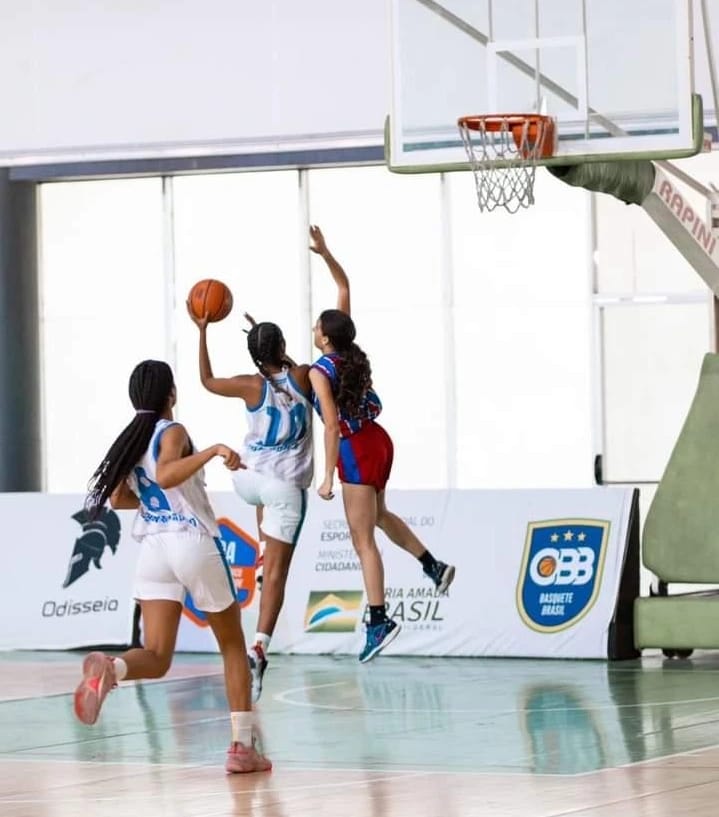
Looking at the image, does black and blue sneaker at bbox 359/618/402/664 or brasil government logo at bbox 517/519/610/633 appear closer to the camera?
black and blue sneaker at bbox 359/618/402/664

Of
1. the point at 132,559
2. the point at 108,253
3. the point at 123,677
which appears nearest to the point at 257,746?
the point at 123,677

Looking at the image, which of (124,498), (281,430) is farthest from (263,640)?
(124,498)

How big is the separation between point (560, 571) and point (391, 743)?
194 inches

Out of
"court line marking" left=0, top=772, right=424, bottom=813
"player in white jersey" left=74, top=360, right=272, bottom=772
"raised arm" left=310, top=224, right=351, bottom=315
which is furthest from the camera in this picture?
"raised arm" left=310, top=224, right=351, bottom=315

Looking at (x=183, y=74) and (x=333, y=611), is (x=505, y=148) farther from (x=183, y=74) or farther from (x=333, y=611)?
(x=183, y=74)

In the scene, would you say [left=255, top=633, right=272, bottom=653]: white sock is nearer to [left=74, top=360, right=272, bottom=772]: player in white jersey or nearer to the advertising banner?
[left=74, top=360, right=272, bottom=772]: player in white jersey

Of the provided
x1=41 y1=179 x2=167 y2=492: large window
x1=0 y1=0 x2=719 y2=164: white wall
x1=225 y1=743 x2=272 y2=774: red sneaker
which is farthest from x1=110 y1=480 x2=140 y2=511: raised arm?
x1=41 y1=179 x2=167 y2=492: large window

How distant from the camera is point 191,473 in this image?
8.02 metres

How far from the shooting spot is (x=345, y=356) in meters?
11.3

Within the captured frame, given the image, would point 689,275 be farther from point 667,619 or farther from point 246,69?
point 667,619

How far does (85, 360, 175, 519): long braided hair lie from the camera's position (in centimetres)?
822

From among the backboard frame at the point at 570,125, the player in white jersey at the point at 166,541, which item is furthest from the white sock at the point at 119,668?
the backboard frame at the point at 570,125

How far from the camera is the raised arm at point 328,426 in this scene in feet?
35.7

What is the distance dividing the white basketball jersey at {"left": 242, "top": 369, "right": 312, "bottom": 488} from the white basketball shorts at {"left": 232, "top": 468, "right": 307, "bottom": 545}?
0.05 metres
